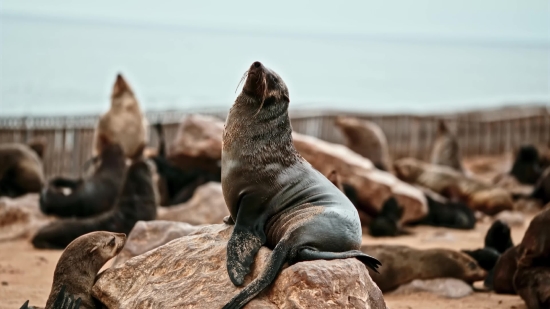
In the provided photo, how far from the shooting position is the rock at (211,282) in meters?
3.44

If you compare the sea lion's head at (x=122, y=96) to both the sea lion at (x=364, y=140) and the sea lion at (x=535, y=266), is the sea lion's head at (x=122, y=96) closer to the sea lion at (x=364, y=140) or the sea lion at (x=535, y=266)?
the sea lion at (x=364, y=140)

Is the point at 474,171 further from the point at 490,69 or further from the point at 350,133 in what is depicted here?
the point at 490,69

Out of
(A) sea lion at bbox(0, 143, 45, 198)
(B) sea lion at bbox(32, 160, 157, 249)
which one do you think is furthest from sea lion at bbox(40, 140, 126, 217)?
(B) sea lion at bbox(32, 160, 157, 249)

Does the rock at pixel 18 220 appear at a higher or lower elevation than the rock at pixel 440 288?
lower

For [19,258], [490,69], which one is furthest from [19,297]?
[490,69]

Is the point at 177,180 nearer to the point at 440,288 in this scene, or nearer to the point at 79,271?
the point at 440,288

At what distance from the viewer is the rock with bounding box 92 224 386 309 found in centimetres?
344

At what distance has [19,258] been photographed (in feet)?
24.3

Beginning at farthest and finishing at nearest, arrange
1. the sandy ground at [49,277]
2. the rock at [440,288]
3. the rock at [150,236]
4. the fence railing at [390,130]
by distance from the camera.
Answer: the fence railing at [390,130], the rock at [440,288], the sandy ground at [49,277], the rock at [150,236]

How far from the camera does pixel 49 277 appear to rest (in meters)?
6.52

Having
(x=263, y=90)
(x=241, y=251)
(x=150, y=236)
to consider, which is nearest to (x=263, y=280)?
(x=241, y=251)

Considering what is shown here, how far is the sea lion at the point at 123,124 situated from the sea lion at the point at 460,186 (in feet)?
14.2

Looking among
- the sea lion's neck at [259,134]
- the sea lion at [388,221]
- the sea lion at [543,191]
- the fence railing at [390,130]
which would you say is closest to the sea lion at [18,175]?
the fence railing at [390,130]

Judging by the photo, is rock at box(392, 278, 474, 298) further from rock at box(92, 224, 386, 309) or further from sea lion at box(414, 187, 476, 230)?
sea lion at box(414, 187, 476, 230)
